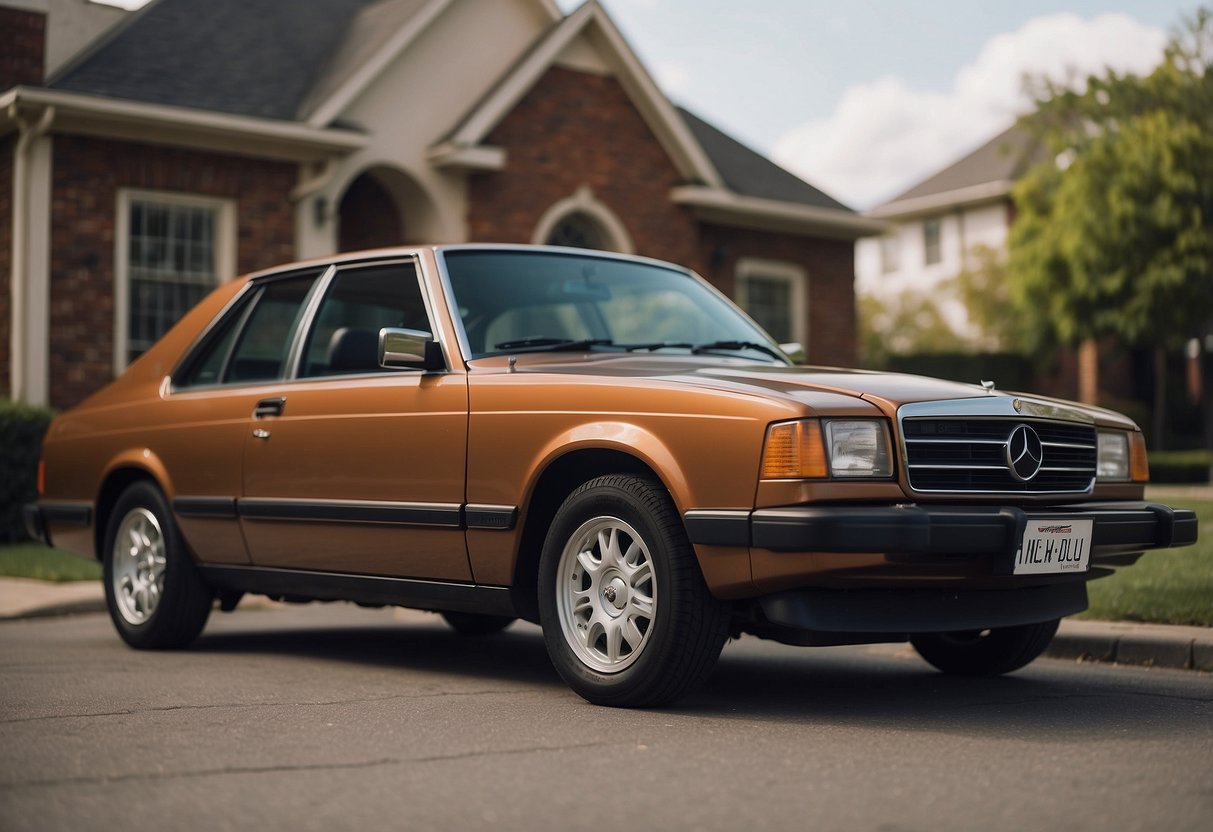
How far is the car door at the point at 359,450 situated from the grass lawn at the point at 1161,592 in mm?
3586

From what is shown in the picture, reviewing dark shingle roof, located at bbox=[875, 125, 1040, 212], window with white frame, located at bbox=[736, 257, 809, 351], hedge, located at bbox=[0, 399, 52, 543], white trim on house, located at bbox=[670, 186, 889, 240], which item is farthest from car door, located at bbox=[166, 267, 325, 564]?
dark shingle roof, located at bbox=[875, 125, 1040, 212]

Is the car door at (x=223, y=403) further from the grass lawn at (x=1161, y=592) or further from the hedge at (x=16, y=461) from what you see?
the hedge at (x=16, y=461)

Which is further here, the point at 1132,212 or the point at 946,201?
the point at 946,201

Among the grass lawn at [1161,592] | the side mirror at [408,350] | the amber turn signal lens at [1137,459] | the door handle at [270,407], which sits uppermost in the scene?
the side mirror at [408,350]

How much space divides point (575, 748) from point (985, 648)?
2471mm

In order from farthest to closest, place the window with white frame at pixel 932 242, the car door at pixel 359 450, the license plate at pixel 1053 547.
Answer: the window with white frame at pixel 932 242
the car door at pixel 359 450
the license plate at pixel 1053 547

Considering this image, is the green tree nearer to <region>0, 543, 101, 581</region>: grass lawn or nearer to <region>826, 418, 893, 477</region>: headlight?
<region>0, 543, 101, 581</region>: grass lawn

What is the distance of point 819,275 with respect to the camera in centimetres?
2130

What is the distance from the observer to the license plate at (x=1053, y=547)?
4.91 metres

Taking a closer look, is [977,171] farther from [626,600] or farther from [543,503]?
[626,600]

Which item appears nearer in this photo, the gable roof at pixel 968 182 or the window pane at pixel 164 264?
the window pane at pixel 164 264

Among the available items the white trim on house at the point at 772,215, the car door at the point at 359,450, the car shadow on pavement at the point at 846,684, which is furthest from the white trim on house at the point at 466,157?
the car door at the point at 359,450

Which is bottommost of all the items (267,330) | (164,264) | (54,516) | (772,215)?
(54,516)

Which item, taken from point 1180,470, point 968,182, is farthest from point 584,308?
point 968,182
